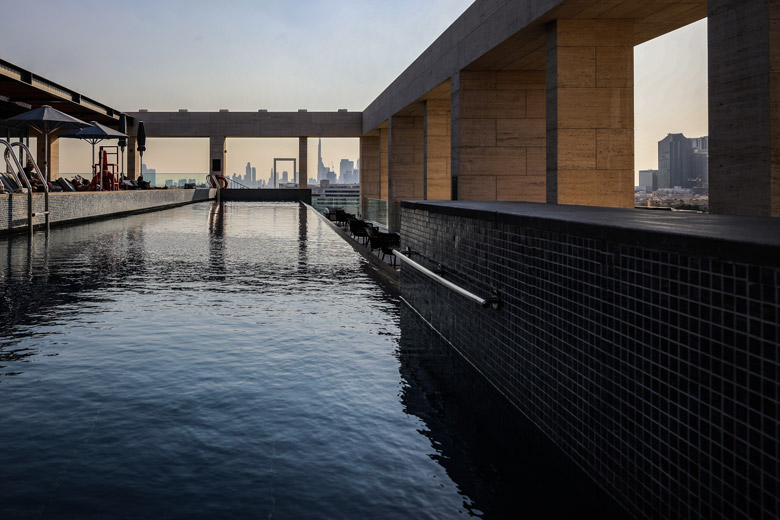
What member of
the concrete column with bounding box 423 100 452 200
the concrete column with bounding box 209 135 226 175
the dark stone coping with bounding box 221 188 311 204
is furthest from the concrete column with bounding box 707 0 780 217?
the concrete column with bounding box 209 135 226 175

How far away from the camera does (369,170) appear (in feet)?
157

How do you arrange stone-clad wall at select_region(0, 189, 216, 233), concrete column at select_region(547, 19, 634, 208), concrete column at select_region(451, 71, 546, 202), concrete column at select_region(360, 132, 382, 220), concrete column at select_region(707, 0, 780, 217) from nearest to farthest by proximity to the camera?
1. concrete column at select_region(707, 0, 780, 217)
2. concrete column at select_region(547, 19, 634, 208)
3. stone-clad wall at select_region(0, 189, 216, 233)
4. concrete column at select_region(451, 71, 546, 202)
5. concrete column at select_region(360, 132, 382, 220)

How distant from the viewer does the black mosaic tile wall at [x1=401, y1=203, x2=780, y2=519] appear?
7.43 feet

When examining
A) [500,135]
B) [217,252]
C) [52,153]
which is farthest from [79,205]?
[52,153]

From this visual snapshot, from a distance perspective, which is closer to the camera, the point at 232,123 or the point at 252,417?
the point at 252,417

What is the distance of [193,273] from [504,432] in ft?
22.1

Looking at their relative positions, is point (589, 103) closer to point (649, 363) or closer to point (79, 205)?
point (649, 363)

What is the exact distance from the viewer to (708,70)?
945cm

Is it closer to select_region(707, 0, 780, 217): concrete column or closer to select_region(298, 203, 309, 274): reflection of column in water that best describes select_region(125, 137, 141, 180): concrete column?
select_region(298, 203, 309, 274): reflection of column in water

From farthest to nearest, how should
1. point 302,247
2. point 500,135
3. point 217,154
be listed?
point 217,154, point 500,135, point 302,247

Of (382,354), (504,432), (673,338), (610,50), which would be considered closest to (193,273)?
(382,354)

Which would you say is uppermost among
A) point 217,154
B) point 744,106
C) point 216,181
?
point 217,154

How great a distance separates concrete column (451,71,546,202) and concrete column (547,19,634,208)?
220 inches

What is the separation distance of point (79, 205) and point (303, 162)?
30.8 meters
